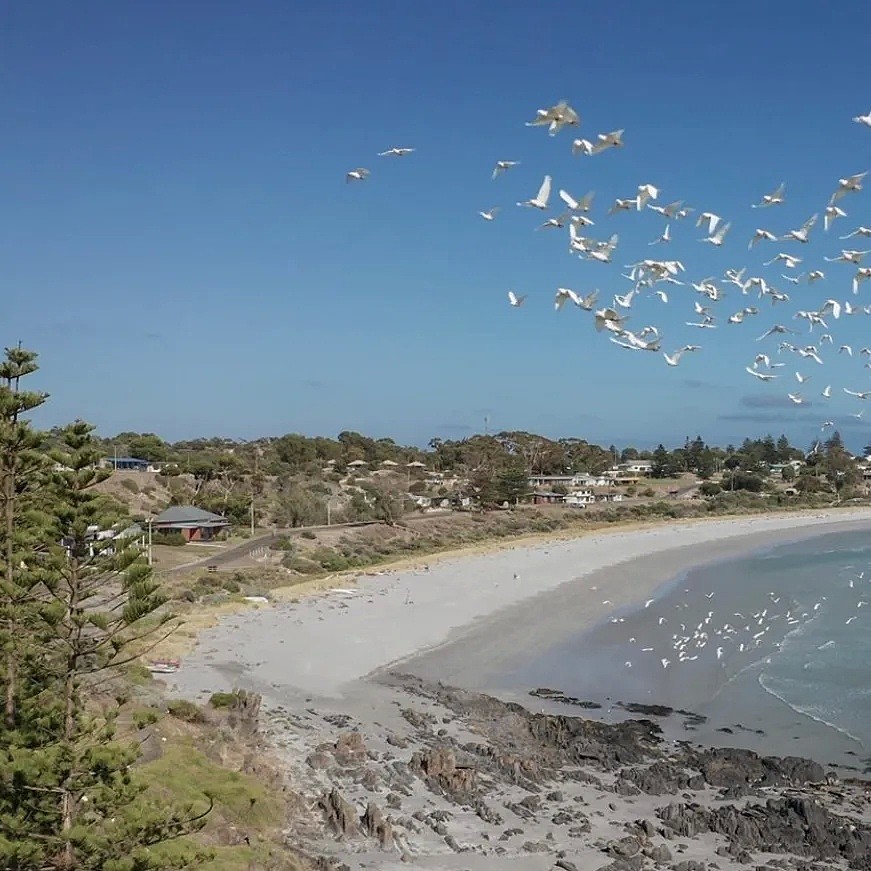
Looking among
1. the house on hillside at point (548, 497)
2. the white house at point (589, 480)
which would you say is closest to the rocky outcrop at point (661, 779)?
the house on hillside at point (548, 497)

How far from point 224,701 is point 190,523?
3394 cm

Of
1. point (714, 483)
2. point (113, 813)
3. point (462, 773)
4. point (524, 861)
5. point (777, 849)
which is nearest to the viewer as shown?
point (113, 813)

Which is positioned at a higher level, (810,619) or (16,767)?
(16,767)

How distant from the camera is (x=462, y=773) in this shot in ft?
50.5

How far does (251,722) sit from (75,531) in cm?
981

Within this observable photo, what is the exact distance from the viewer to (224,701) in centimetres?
1880

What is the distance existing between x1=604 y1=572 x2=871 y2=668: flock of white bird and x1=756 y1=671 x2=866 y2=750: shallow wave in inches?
129

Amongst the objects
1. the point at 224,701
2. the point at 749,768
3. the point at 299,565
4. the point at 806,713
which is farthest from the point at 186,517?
the point at 749,768

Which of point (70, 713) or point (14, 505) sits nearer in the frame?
point (70, 713)

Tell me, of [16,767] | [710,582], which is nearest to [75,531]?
[16,767]

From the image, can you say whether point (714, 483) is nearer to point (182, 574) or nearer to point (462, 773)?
point (182, 574)

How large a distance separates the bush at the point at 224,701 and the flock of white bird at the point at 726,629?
13.1 metres

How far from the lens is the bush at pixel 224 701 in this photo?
60.9 feet

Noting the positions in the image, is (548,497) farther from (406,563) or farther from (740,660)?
(740,660)
